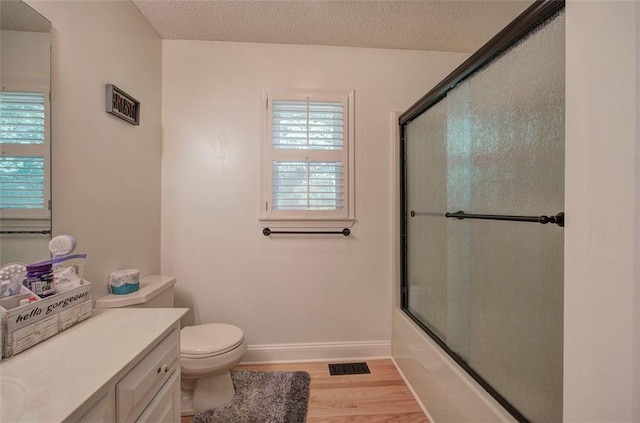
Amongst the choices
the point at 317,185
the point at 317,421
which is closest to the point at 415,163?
the point at 317,185

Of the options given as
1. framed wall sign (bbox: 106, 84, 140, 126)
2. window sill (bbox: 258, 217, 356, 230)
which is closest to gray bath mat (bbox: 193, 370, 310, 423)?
window sill (bbox: 258, 217, 356, 230)

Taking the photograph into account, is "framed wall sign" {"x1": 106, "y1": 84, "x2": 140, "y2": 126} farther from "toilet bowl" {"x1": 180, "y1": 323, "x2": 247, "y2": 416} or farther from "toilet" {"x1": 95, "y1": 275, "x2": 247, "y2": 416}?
"toilet bowl" {"x1": 180, "y1": 323, "x2": 247, "y2": 416}

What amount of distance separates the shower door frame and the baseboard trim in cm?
42

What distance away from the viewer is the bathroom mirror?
2.89 ft

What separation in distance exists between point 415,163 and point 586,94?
1270mm

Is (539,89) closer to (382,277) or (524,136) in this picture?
(524,136)

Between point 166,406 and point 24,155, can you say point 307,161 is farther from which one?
point 166,406

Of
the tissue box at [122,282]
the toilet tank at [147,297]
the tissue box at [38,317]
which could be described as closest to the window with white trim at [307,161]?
the toilet tank at [147,297]

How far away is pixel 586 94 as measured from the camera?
619 millimetres

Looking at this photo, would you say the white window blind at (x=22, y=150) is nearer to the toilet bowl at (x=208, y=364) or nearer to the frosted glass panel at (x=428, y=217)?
the toilet bowl at (x=208, y=364)

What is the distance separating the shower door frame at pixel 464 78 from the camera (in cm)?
90

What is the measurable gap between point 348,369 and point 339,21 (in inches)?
95.1

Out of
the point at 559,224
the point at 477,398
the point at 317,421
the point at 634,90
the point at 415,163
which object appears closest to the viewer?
the point at 634,90

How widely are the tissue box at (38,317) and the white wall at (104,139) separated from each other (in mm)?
370
